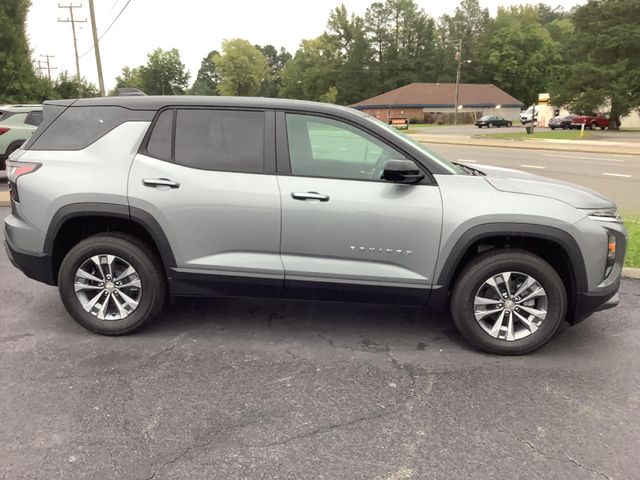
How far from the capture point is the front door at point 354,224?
11.8ft

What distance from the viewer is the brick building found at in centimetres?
7612

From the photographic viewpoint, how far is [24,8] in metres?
32.7

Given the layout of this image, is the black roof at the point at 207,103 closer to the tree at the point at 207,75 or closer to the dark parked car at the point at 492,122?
the dark parked car at the point at 492,122

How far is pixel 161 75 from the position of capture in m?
118

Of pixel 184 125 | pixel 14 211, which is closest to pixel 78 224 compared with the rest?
pixel 14 211

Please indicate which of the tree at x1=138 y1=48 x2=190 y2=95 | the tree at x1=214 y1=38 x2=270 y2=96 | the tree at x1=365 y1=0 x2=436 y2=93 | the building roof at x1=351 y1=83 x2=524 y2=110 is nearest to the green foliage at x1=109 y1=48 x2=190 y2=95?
the tree at x1=138 y1=48 x2=190 y2=95

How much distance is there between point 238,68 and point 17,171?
112996 millimetres

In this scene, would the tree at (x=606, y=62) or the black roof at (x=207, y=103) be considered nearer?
the black roof at (x=207, y=103)

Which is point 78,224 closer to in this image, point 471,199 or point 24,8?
point 471,199

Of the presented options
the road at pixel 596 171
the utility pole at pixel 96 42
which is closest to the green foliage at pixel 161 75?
the utility pole at pixel 96 42

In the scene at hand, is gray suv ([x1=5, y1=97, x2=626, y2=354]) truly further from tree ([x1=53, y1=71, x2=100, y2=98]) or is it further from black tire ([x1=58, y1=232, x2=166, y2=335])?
tree ([x1=53, y1=71, x2=100, y2=98])

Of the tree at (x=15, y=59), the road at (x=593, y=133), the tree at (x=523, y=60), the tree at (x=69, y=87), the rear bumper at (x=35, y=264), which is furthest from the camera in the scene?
the tree at (x=523, y=60)

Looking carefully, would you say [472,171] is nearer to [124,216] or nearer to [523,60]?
[124,216]

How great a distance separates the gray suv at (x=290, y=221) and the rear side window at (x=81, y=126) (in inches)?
0.4
